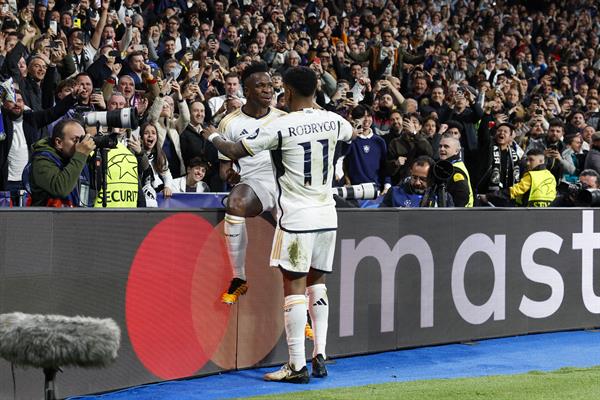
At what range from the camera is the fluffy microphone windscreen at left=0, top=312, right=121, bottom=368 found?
4586mm

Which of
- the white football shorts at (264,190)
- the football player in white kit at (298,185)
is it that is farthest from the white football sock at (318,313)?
the white football shorts at (264,190)

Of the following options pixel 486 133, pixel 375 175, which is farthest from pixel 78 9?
pixel 486 133

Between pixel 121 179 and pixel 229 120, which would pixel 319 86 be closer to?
pixel 121 179

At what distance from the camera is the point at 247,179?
8.50m

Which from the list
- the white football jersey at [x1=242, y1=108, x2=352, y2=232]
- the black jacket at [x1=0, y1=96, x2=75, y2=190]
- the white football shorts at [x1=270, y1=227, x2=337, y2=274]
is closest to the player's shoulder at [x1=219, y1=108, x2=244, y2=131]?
the white football jersey at [x1=242, y1=108, x2=352, y2=232]

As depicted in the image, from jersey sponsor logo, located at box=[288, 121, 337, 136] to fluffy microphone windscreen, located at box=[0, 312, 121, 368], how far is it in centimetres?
326

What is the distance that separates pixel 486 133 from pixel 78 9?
6.37 m

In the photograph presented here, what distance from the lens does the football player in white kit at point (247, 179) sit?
8180 millimetres

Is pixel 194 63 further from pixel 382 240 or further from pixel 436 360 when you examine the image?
pixel 436 360

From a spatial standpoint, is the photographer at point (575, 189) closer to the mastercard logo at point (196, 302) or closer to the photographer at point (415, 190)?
the photographer at point (415, 190)

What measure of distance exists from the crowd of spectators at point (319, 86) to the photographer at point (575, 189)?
0.33ft

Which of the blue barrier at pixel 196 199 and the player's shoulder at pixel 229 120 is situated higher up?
the player's shoulder at pixel 229 120

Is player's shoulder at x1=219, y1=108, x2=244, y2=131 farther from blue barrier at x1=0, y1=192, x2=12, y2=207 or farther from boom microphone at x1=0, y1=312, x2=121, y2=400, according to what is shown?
boom microphone at x1=0, y1=312, x2=121, y2=400

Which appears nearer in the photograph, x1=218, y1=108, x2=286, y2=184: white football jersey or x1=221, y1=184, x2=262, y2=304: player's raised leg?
x1=221, y1=184, x2=262, y2=304: player's raised leg
